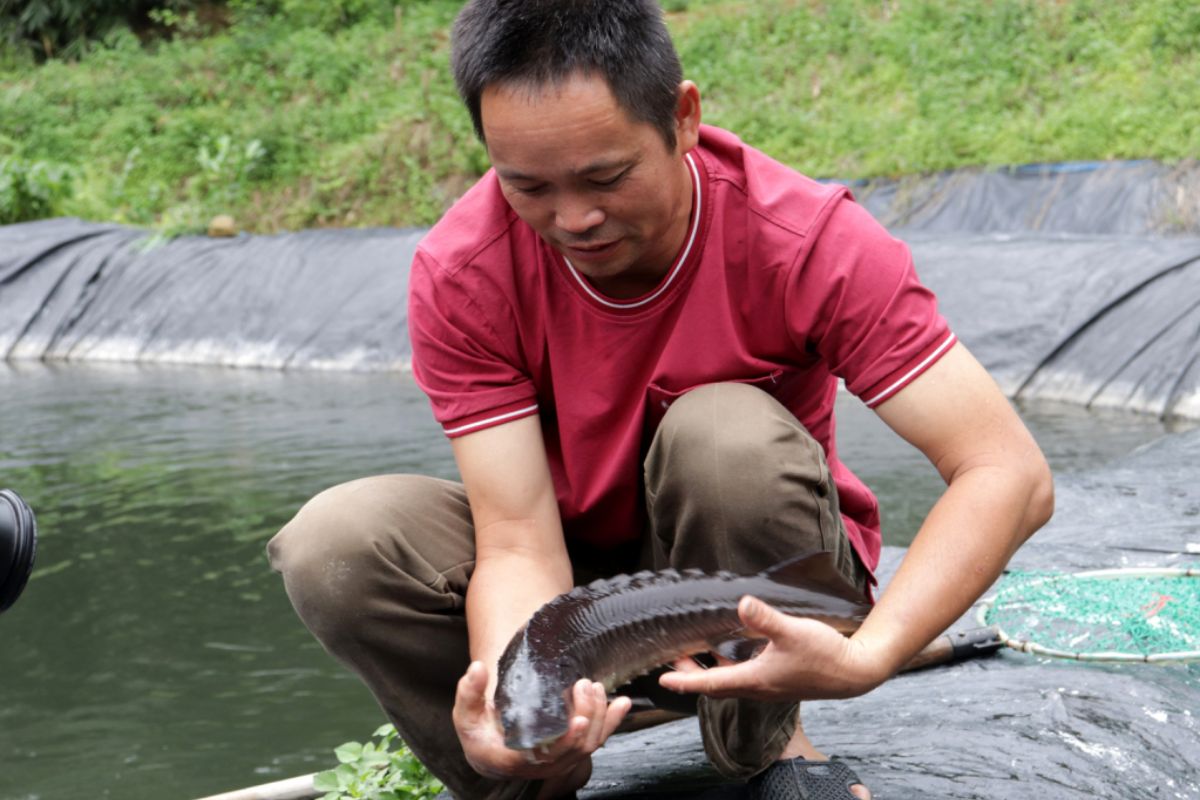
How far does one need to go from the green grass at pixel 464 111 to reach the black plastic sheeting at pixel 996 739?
8.40 metres

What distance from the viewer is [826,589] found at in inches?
83.7

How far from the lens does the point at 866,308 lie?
81.5 inches

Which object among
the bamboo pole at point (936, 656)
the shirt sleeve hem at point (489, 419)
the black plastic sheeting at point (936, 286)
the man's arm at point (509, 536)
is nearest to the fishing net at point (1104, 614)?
the bamboo pole at point (936, 656)

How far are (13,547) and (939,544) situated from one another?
1200 millimetres

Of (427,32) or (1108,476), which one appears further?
(427,32)

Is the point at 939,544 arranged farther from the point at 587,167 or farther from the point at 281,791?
the point at 281,791

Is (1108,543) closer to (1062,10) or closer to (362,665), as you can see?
(362,665)

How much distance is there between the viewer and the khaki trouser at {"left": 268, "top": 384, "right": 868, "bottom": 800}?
2.11 m

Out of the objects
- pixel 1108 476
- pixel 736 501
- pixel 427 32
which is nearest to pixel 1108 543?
pixel 1108 476

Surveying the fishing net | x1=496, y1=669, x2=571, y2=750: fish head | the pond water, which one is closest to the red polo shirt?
x1=496, y1=669, x2=571, y2=750: fish head

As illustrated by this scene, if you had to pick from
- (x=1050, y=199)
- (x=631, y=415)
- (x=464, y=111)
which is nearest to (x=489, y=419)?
(x=631, y=415)

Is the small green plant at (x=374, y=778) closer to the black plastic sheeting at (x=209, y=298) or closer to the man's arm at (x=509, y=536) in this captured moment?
the man's arm at (x=509, y=536)

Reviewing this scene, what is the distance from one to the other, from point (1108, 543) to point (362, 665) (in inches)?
98.8

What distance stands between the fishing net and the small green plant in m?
1.29
